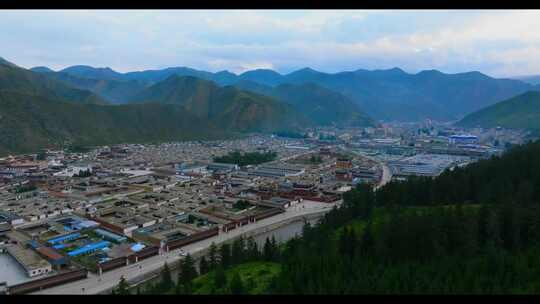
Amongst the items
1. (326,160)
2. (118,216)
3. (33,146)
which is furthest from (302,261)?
(33,146)

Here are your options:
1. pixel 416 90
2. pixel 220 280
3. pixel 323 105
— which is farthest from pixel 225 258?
pixel 416 90

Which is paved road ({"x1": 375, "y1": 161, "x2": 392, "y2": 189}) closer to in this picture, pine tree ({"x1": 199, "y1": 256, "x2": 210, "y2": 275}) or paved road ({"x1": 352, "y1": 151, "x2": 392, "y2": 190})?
paved road ({"x1": 352, "y1": 151, "x2": 392, "y2": 190})

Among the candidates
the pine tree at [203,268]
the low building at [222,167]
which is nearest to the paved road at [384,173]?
the low building at [222,167]

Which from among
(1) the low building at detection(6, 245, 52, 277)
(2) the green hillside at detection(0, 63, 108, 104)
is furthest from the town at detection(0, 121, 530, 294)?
(2) the green hillside at detection(0, 63, 108, 104)

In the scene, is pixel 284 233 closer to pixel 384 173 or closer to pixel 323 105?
pixel 384 173

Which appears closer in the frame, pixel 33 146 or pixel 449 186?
pixel 449 186
